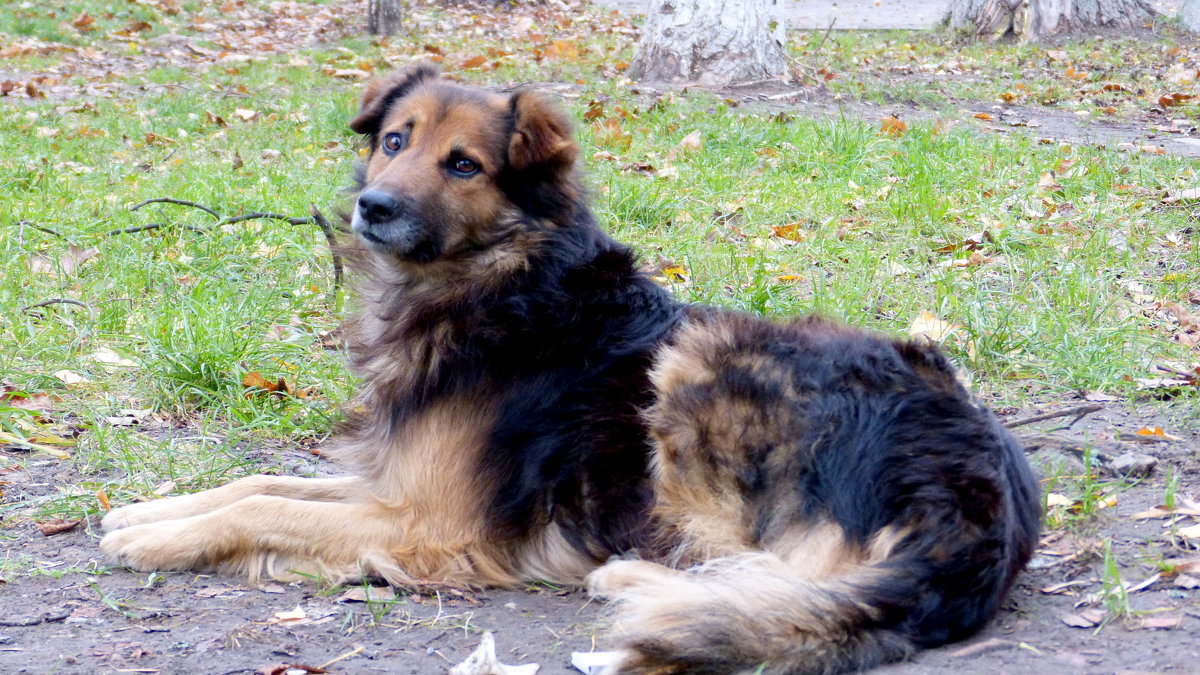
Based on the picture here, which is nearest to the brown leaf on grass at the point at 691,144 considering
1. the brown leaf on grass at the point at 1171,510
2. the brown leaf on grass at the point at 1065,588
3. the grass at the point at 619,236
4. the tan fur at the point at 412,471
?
the grass at the point at 619,236

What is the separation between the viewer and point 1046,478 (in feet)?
12.5

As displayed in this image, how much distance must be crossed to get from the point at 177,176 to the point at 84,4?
11231 mm

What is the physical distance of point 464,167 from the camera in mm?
3730

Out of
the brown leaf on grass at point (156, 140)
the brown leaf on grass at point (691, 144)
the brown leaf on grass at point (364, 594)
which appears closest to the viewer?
the brown leaf on grass at point (364, 594)

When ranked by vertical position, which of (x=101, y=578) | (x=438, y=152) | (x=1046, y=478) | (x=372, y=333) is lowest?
(x=101, y=578)

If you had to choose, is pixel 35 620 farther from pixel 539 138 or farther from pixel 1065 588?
pixel 1065 588

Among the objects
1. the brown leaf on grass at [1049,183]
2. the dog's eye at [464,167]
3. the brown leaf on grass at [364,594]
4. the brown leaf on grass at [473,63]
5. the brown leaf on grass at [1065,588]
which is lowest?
the brown leaf on grass at [364,594]

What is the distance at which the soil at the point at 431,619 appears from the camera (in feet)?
8.83

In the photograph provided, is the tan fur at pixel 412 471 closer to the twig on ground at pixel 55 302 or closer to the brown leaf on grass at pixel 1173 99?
the twig on ground at pixel 55 302

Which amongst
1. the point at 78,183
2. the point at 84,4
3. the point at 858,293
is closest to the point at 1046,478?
the point at 858,293

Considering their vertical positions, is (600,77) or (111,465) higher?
(600,77)

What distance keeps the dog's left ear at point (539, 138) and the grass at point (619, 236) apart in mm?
828

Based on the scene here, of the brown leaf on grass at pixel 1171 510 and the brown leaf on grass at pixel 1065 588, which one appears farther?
the brown leaf on grass at pixel 1171 510

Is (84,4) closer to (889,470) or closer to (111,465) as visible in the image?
(111,465)
